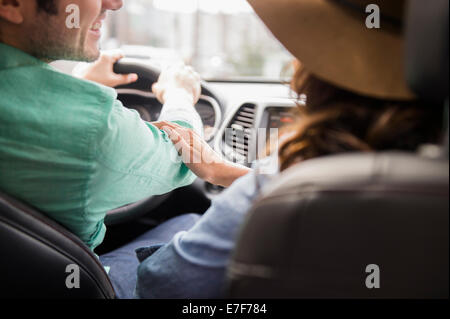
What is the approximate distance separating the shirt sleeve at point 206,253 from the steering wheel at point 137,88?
0.99 metres

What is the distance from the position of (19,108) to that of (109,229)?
1106 millimetres

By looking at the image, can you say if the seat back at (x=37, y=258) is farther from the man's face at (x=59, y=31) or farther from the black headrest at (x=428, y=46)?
the black headrest at (x=428, y=46)

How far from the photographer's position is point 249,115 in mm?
1968

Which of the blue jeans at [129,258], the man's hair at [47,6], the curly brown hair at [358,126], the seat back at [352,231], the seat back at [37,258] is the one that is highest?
the man's hair at [47,6]

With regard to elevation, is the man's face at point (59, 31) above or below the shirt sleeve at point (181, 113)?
above

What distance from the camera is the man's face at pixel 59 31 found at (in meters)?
1.02

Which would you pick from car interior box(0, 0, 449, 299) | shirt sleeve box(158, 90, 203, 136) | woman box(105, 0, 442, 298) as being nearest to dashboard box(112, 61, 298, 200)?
shirt sleeve box(158, 90, 203, 136)

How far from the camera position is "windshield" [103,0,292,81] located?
2.04m

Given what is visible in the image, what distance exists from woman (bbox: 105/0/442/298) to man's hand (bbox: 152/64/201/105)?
774mm

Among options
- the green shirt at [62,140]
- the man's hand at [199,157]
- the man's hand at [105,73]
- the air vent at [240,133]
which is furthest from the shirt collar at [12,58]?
the air vent at [240,133]

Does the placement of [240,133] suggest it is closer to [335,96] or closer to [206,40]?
[335,96]

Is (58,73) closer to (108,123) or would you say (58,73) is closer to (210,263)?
(108,123)
